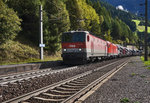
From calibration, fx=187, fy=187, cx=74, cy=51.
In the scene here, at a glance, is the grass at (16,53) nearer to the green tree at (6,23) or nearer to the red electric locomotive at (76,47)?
the green tree at (6,23)

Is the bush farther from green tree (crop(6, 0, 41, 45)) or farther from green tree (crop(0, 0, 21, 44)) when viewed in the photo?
green tree (crop(6, 0, 41, 45))

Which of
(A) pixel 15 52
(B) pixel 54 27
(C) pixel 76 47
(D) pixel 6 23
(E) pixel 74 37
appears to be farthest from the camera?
(B) pixel 54 27

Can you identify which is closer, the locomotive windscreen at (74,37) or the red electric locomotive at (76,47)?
the red electric locomotive at (76,47)

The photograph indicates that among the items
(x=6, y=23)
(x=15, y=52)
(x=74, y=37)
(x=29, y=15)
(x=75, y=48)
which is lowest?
(x=15, y=52)

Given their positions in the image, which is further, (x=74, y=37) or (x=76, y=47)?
(x=74, y=37)

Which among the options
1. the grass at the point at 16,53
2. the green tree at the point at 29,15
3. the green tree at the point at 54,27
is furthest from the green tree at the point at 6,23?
the green tree at the point at 54,27

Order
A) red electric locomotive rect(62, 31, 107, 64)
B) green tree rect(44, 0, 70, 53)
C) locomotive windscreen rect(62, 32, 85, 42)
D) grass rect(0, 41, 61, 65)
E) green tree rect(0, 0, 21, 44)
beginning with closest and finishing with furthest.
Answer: red electric locomotive rect(62, 31, 107, 64)
locomotive windscreen rect(62, 32, 85, 42)
green tree rect(0, 0, 21, 44)
grass rect(0, 41, 61, 65)
green tree rect(44, 0, 70, 53)

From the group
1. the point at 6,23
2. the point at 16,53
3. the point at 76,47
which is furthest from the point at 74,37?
the point at 16,53

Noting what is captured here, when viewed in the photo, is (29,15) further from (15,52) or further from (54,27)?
(15,52)

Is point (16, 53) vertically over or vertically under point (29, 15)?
under

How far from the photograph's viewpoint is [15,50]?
23.2 meters

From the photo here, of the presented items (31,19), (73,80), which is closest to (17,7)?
(31,19)

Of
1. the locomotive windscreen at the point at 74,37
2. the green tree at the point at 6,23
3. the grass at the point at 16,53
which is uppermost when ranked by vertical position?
the green tree at the point at 6,23

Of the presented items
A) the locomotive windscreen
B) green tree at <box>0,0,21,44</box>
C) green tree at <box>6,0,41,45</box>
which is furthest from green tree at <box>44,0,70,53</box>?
the locomotive windscreen
